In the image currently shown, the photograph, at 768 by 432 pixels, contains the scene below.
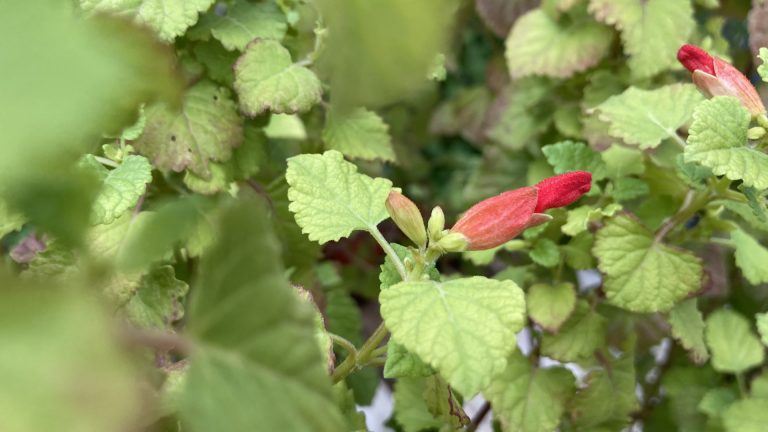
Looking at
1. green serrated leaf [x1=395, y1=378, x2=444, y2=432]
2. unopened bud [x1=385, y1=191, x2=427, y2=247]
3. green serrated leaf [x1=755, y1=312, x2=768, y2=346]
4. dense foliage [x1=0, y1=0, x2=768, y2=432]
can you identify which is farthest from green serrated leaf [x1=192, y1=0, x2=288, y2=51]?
green serrated leaf [x1=755, y1=312, x2=768, y2=346]

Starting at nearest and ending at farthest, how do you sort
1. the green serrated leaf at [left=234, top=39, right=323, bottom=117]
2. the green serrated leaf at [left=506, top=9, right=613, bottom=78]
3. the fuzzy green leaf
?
1. the green serrated leaf at [left=234, top=39, right=323, bottom=117]
2. the fuzzy green leaf
3. the green serrated leaf at [left=506, top=9, right=613, bottom=78]

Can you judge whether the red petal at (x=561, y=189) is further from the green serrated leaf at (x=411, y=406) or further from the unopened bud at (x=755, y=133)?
the green serrated leaf at (x=411, y=406)

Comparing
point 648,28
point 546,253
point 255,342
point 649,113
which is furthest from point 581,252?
point 255,342

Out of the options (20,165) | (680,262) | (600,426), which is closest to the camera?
(20,165)

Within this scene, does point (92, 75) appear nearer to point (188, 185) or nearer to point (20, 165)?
point (20, 165)

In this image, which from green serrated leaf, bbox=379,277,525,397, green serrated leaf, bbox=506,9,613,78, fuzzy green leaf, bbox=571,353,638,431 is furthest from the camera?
green serrated leaf, bbox=506,9,613,78

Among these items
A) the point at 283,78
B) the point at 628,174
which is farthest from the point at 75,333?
the point at 628,174

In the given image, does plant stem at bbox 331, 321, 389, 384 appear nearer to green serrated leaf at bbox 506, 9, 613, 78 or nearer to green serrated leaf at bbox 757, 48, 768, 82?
green serrated leaf at bbox 757, 48, 768, 82
